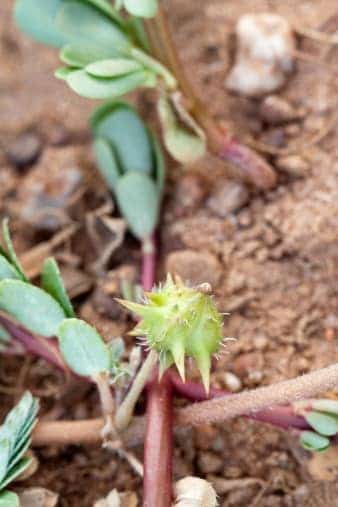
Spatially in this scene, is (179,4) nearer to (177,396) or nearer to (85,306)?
(85,306)

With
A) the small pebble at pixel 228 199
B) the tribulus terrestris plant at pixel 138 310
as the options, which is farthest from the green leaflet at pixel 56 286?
the small pebble at pixel 228 199

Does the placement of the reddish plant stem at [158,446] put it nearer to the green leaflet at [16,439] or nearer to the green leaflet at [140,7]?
the green leaflet at [16,439]

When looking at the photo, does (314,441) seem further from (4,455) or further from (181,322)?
(4,455)

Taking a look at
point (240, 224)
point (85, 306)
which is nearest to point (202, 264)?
point (240, 224)

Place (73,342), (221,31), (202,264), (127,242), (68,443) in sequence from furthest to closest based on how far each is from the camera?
1. (221,31)
2. (127,242)
3. (202,264)
4. (68,443)
5. (73,342)

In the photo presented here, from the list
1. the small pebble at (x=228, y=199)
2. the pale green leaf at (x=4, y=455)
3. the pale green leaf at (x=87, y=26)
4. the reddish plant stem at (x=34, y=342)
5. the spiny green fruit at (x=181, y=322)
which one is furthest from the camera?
the small pebble at (x=228, y=199)

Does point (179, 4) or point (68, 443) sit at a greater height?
point (179, 4)
